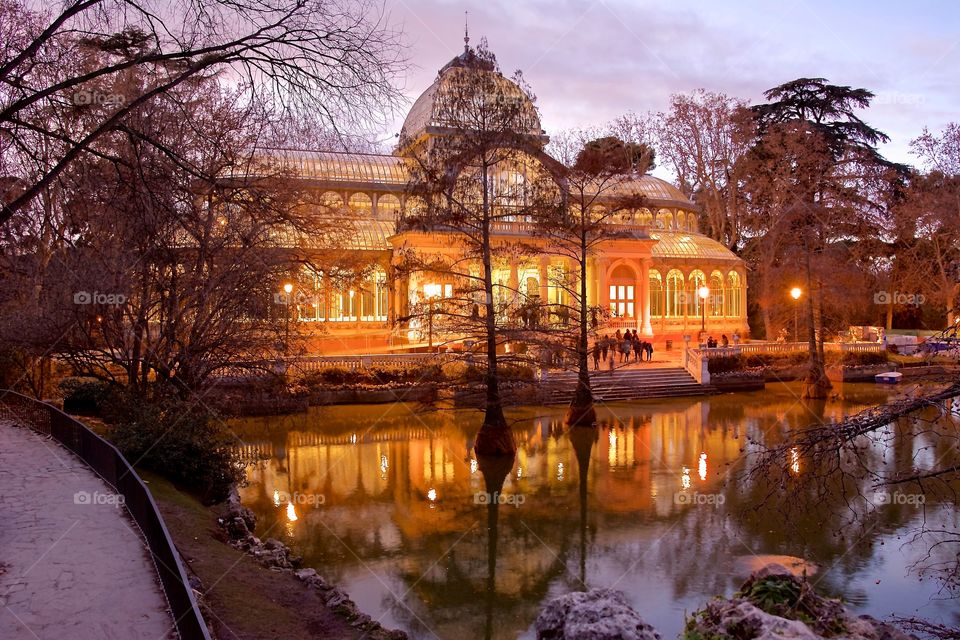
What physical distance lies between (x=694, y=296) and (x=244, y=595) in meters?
37.5

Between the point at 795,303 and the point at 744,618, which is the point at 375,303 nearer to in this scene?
the point at 795,303

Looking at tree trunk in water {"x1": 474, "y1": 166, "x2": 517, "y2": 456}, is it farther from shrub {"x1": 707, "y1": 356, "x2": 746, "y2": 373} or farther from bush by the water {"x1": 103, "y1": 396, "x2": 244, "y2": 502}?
shrub {"x1": 707, "y1": 356, "x2": 746, "y2": 373}

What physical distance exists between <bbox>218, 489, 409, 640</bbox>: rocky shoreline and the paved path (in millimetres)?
1757

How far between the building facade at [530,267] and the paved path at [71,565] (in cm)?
1878

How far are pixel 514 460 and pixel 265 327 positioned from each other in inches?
261

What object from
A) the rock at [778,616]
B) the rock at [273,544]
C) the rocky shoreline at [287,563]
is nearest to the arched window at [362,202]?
the rocky shoreline at [287,563]

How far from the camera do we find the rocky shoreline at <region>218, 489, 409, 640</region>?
8300 millimetres

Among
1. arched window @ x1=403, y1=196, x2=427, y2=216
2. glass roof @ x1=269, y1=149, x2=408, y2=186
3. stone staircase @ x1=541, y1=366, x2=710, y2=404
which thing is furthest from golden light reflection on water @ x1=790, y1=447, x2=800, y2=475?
glass roof @ x1=269, y1=149, x2=408, y2=186

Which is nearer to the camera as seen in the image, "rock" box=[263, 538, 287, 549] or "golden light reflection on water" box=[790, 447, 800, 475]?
"golden light reflection on water" box=[790, 447, 800, 475]

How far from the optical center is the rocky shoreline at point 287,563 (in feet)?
27.2

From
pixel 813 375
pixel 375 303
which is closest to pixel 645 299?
pixel 813 375

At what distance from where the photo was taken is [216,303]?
16.5 metres

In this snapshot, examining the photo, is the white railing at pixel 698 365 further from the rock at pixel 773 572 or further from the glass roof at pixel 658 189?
the rock at pixel 773 572

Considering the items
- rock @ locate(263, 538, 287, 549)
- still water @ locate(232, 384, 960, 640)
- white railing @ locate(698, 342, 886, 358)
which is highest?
white railing @ locate(698, 342, 886, 358)
